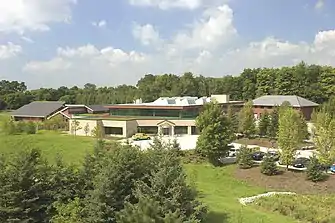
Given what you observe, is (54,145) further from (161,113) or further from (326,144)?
(326,144)

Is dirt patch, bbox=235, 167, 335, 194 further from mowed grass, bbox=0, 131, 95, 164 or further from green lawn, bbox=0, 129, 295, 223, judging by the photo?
mowed grass, bbox=0, 131, 95, 164

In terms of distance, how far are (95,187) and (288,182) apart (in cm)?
1762

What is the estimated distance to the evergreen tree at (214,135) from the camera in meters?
35.9

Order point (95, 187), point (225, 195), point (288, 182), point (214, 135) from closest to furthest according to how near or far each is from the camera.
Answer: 1. point (95, 187)
2. point (225, 195)
3. point (288, 182)
4. point (214, 135)

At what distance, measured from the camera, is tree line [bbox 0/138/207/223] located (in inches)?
666

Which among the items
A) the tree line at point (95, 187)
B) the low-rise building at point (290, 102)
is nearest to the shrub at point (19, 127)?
the tree line at point (95, 187)

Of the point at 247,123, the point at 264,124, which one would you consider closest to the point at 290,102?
the point at 264,124

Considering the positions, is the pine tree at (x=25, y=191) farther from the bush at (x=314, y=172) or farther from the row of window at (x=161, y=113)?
the row of window at (x=161, y=113)

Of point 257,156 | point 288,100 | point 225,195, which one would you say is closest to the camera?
point 225,195

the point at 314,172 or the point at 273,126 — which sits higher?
the point at 273,126

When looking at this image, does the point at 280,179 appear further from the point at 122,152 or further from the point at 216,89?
the point at 216,89

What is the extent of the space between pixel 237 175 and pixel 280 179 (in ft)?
11.4

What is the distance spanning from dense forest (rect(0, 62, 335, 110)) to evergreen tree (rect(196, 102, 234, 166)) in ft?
144

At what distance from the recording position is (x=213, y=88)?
91.6 metres
